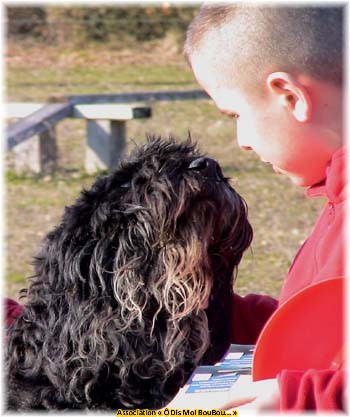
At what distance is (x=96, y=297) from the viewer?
2801 millimetres

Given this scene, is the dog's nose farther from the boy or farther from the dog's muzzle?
the boy

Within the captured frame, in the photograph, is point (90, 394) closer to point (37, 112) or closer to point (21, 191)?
point (21, 191)

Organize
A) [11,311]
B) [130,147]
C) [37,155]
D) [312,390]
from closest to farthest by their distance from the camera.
Answer: [312,390]
[11,311]
[130,147]
[37,155]

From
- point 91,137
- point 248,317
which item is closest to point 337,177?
point 248,317

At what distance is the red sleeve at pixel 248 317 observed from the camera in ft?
9.77

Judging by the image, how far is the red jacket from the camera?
1860 millimetres

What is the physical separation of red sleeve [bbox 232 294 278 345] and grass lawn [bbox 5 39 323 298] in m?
0.53

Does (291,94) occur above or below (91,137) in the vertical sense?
above

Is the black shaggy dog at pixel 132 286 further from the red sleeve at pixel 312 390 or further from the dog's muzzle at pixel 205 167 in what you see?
the red sleeve at pixel 312 390

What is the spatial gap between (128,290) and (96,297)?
104mm

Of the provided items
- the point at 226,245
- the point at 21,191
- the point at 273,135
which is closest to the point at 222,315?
the point at 226,245

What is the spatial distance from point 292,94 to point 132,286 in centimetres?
87

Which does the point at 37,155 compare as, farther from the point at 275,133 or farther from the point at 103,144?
the point at 275,133

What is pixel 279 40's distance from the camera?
7.21 ft
